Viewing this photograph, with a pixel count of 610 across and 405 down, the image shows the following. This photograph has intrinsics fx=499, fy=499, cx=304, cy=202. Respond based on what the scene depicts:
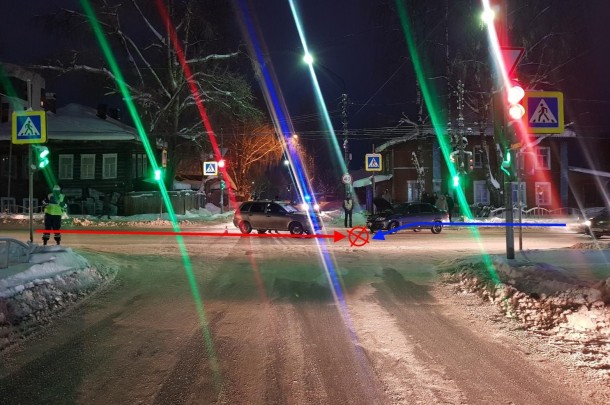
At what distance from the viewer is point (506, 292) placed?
26.1ft

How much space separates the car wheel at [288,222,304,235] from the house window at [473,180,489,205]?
2629cm

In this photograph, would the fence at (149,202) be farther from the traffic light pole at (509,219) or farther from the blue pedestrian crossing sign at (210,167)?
the traffic light pole at (509,219)

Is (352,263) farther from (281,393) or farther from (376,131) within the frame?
(376,131)

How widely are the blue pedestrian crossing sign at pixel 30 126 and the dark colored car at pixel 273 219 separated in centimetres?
1084

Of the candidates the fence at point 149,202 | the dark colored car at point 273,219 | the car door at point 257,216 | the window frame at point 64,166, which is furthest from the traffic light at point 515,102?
the window frame at point 64,166

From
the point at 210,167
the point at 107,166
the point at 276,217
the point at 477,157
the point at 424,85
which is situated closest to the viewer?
the point at 276,217

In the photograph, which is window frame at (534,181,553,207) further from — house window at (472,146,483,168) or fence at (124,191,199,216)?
fence at (124,191,199,216)

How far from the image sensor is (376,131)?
37.2 m

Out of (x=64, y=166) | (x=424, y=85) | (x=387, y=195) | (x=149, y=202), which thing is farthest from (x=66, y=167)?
(x=424, y=85)

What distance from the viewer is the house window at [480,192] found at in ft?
139

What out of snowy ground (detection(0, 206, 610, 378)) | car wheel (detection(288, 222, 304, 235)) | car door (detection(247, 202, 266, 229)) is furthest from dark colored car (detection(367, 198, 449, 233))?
snowy ground (detection(0, 206, 610, 378))

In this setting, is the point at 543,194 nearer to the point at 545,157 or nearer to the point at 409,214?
the point at 545,157

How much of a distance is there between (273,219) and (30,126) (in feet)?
36.4

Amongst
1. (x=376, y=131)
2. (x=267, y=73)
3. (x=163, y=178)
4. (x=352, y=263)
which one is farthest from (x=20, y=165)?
(x=352, y=263)
